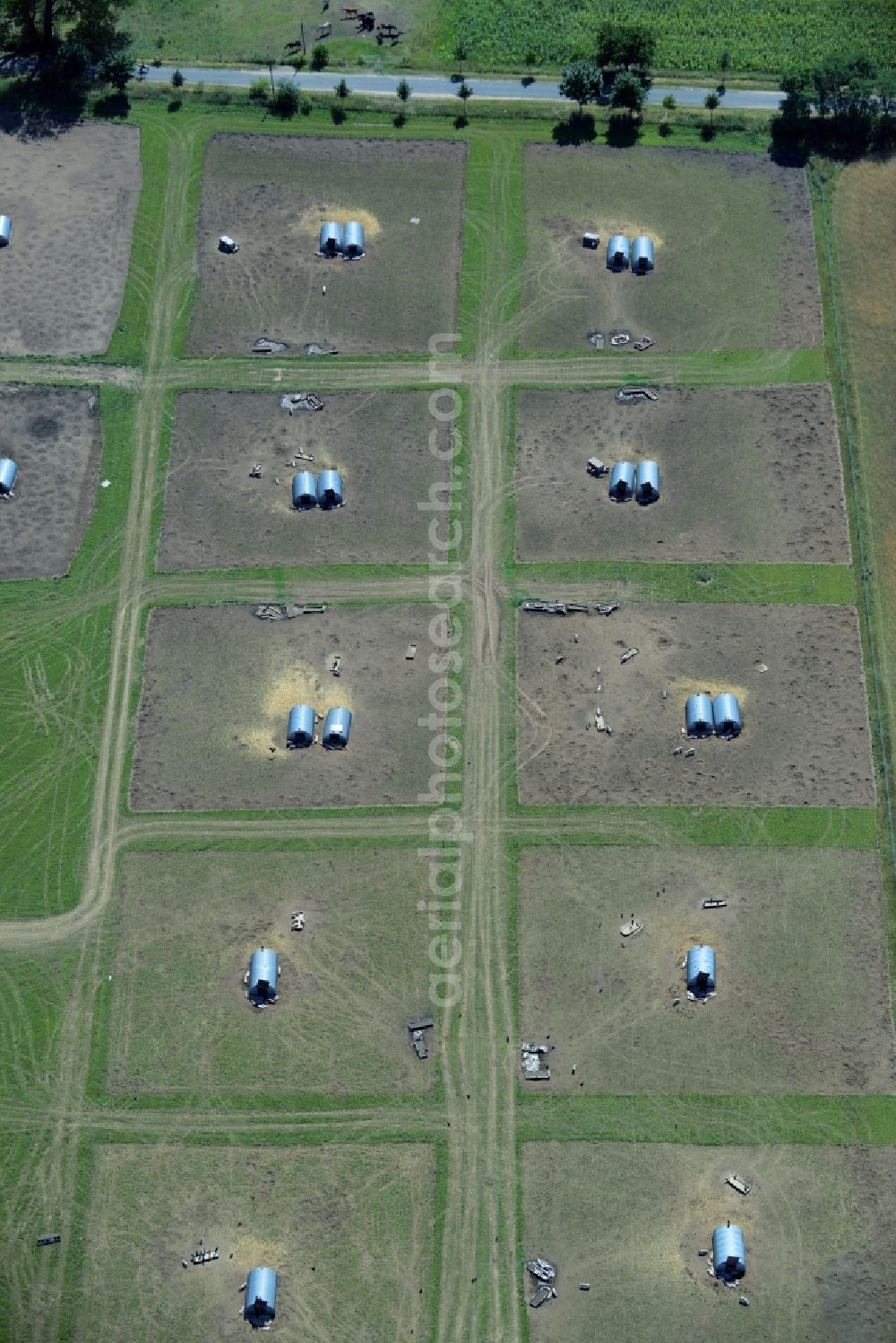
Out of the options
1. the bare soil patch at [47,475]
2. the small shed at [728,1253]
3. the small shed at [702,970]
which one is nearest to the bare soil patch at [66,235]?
the bare soil patch at [47,475]

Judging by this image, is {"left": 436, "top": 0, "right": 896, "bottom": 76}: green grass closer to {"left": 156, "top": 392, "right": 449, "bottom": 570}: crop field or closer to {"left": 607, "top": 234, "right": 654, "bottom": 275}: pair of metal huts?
{"left": 607, "top": 234, "right": 654, "bottom": 275}: pair of metal huts

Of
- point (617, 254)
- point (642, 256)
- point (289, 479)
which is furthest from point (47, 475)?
point (642, 256)

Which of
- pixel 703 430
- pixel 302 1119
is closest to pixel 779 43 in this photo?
pixel 703 430

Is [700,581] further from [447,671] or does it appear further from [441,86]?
[441,86]

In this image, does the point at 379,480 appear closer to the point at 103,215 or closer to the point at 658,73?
the point at 103,215

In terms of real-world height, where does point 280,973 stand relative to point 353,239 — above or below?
below
